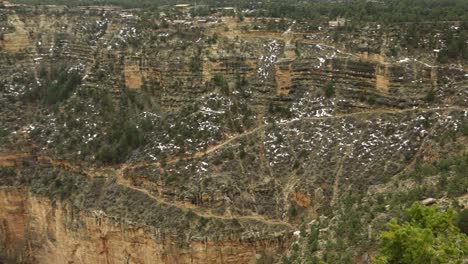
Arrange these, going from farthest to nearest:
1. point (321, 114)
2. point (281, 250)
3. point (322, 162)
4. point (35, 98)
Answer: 1. point (35, 98)
2. point (321, 114)
3. point (322, 162)
4. point (281, 250)

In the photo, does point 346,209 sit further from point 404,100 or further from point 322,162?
point 404,100

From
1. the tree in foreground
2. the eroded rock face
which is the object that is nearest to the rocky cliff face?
the eroded rock face

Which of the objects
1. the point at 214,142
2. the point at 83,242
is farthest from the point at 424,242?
the point at 83,242

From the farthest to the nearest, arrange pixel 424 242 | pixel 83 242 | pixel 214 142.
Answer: pixel 214 142
pixel 83 242
pixel 424 242

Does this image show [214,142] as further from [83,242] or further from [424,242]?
[424,242]

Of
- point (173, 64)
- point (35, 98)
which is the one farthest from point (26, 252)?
point (173, 64)

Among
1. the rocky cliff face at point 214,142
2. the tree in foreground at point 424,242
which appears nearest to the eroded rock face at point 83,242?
the rocky cliff face at point 214,142
